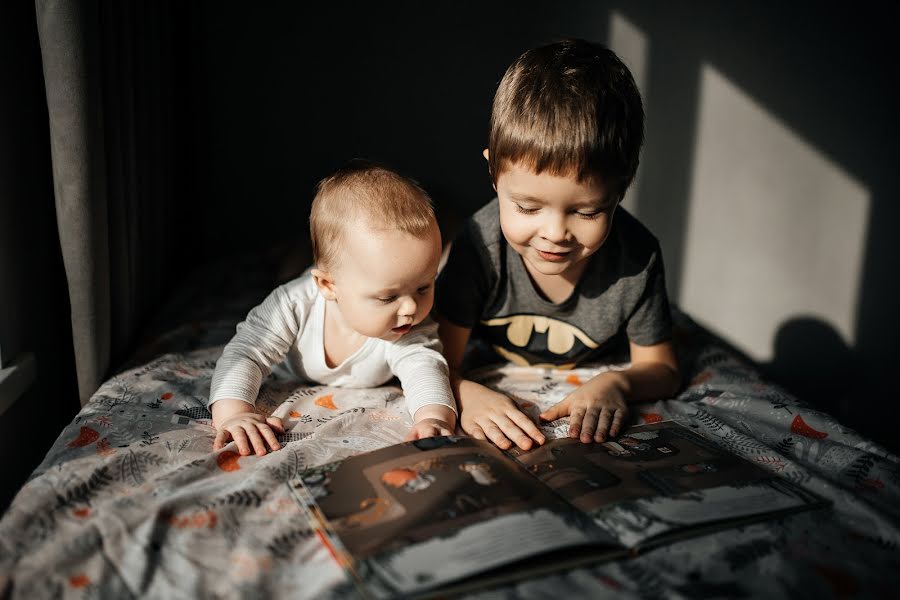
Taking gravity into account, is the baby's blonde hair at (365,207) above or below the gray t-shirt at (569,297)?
above

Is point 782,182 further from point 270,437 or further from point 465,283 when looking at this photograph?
point 270,437

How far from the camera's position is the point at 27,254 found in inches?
49.1

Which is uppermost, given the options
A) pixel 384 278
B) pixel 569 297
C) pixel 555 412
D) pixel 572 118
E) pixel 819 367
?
pixel 572 118

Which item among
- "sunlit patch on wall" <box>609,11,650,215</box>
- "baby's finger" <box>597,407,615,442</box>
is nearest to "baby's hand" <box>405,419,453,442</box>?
"baby's finger" <box>597,407,615,442</box>

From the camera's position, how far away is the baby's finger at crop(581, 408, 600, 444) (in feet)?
3.39

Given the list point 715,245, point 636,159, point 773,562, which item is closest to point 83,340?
point 636,159

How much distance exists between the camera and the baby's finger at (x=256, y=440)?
38.6 inches

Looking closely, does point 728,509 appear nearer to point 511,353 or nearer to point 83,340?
point 511,353

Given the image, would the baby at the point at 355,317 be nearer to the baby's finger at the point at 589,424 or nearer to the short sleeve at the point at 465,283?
the short sleeve at the point at 465,283

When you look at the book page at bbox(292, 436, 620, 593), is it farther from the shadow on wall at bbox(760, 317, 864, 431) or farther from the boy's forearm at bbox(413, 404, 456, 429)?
the shadow on wall at bbox(760, 317, 864, 431)

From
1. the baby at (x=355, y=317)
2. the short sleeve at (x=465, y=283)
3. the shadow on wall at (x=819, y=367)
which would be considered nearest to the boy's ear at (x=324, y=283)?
the baby at (x=355, y=317)

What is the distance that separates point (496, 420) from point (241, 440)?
0.36 m

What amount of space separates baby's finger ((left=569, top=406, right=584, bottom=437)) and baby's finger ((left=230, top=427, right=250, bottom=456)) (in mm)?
463

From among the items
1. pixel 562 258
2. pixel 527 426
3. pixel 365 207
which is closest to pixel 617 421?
pixel 527 426
